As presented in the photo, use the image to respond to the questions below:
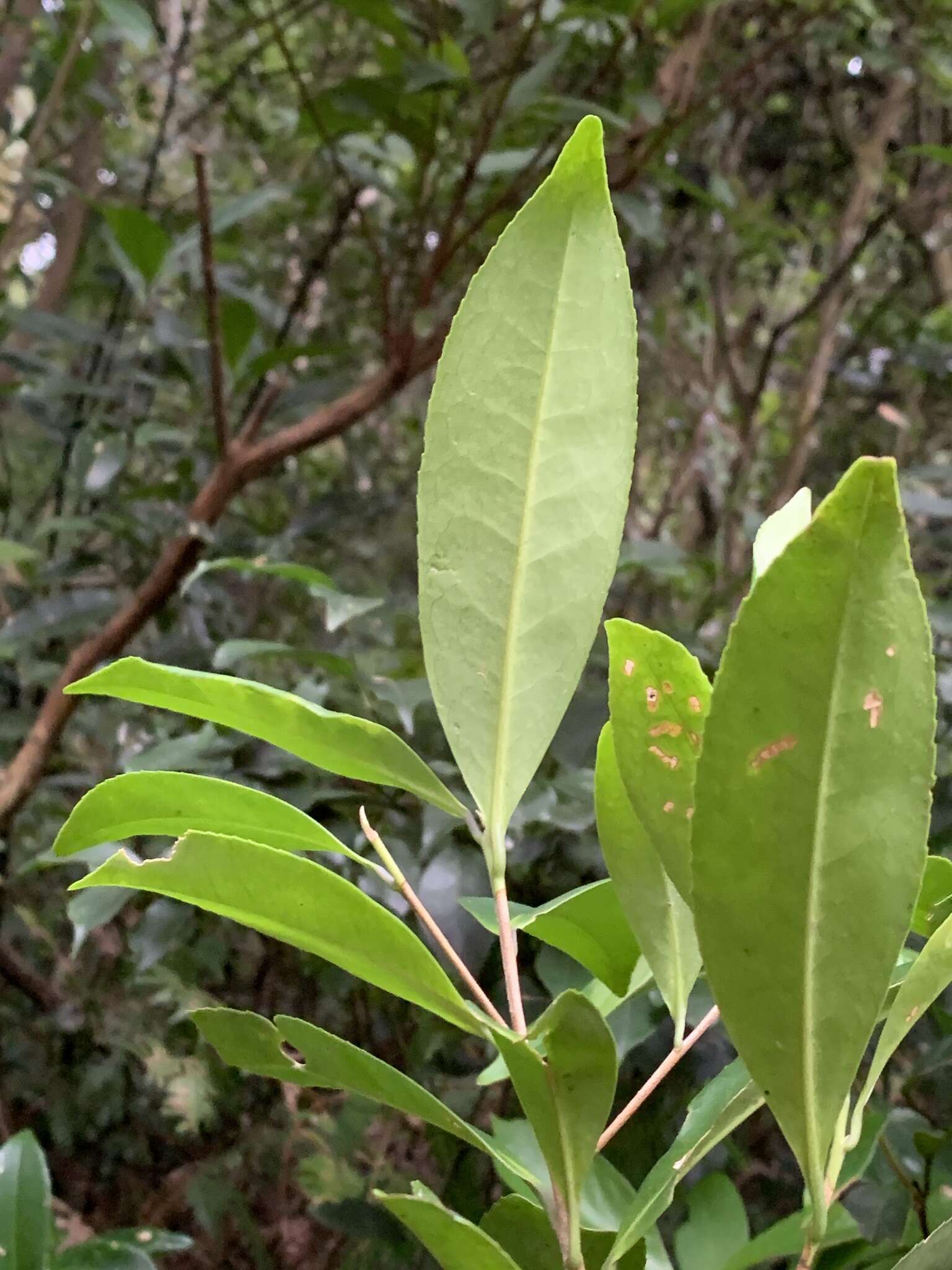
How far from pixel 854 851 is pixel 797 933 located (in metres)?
0.02

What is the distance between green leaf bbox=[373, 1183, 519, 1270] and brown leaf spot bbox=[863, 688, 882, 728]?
14 centimetres

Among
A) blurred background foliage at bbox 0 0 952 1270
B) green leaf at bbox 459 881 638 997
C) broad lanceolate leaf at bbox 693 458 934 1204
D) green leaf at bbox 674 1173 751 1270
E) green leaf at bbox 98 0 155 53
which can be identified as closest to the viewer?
broad lanceolate leaf at bbox 693 458 934 1204

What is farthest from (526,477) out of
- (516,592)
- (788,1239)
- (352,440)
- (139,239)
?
(352,440)

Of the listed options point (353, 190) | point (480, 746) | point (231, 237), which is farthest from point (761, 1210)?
point (231, 237)

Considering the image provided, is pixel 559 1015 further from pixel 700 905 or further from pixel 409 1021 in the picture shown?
pixel 409 1021

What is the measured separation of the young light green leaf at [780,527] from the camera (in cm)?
22

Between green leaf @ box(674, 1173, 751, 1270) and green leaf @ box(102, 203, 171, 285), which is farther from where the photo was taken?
green leaf @ box(102, 203, 171, 285)

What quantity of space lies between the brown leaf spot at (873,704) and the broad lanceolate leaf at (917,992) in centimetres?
7

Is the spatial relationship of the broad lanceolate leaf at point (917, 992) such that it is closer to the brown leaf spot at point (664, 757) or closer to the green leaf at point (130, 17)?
the brown leaf spot at point (664, 757)

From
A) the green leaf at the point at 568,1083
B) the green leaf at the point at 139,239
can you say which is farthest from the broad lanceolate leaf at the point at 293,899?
the green leaf at the point at 139,239

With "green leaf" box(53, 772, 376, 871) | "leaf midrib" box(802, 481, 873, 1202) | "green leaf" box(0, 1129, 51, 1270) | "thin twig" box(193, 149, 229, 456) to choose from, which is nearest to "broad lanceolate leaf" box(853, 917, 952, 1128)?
"leaf midrib" box(802, 481, 873, 1202)

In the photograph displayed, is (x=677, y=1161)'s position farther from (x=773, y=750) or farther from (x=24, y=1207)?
(x=24, y=1207)

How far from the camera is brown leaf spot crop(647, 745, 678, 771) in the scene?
0.20 meters

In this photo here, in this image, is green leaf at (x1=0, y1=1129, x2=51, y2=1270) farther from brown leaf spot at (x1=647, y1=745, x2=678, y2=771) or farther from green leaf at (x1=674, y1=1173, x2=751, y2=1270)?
brown leaf spot at (x1=647, y1=745, x2=678, y2=771)
